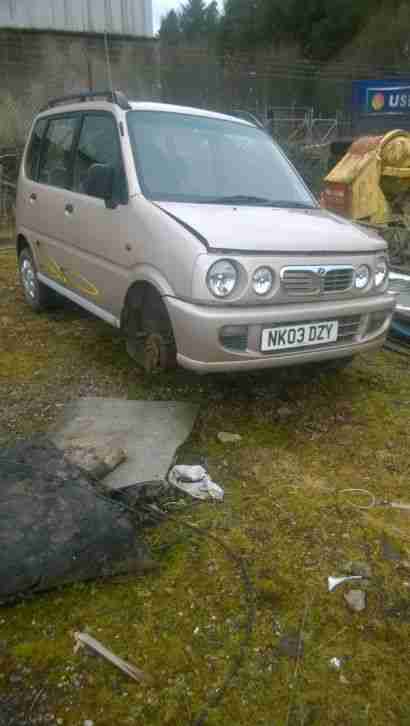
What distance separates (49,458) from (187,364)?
0.99 meters

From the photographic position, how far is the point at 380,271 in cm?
374

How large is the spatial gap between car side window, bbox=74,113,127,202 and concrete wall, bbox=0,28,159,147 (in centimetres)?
690

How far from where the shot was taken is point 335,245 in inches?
135

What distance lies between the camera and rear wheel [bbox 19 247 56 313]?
5473 millimetres

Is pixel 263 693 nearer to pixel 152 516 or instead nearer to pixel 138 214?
pixel 152 516

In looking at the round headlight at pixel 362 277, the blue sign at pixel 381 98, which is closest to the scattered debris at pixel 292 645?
the round headlight at pixel 362 277

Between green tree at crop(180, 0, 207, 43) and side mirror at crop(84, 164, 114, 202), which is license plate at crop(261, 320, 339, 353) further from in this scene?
green tree at crop(180, 0, 207, 43)

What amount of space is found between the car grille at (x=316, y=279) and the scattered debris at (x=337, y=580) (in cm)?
157

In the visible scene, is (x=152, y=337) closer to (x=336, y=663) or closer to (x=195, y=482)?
(x=195, y=482)

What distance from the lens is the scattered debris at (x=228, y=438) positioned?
333 centimetres

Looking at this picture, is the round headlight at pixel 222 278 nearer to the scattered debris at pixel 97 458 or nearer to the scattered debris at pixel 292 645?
the scattered debris at pixel 97 458

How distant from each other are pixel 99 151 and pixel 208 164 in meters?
0.81

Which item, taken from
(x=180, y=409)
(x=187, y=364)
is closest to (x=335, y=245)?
(x=187, y=364)

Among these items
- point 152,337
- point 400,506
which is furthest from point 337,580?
point 152,337
